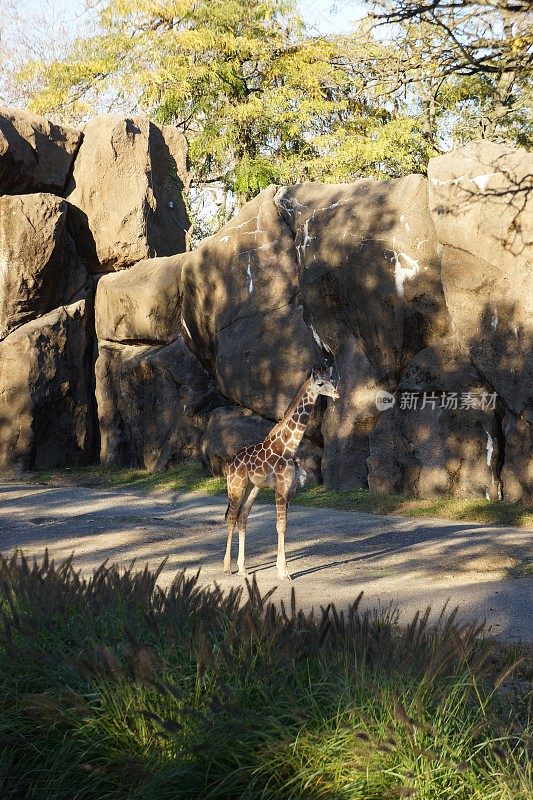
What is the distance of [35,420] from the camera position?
18.5 meters

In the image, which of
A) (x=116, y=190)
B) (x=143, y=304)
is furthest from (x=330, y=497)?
(x=116, y=190)

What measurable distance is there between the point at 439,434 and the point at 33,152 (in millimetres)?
9899

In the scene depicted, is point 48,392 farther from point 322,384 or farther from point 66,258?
point 322,384

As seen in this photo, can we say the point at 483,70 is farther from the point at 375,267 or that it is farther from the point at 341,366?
the point at 341,366

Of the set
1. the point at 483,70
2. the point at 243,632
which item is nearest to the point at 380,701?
the point at 243,632

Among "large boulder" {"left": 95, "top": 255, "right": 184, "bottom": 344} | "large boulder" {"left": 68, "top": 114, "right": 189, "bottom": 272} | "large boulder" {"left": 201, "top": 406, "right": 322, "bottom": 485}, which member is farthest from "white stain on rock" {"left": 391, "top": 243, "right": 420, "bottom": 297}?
"large boulder" {"left": 68, "top": 114, "right": 189, "bottom": 272}

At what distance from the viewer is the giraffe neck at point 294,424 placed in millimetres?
9195

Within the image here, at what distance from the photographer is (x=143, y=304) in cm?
1866

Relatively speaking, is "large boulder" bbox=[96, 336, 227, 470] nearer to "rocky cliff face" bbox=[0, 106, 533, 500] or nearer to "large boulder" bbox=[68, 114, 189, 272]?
"rocky cliff face" bbox=[0, 106, 533, 500]

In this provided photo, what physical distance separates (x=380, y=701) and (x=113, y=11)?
94.6ft

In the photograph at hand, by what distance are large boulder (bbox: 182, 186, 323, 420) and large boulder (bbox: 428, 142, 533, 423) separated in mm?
2766

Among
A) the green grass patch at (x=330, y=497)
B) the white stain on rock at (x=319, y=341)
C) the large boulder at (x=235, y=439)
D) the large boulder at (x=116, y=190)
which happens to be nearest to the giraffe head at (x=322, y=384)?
the green grass patch at (x=330, y=497)

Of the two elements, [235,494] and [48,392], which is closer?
[235,494]

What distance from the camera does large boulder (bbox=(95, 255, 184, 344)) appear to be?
18.4 meters
